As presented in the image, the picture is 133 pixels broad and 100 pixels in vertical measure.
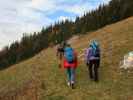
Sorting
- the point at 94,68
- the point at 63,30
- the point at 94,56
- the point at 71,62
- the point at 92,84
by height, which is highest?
the point at 63,30

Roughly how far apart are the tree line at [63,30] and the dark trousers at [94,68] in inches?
2499

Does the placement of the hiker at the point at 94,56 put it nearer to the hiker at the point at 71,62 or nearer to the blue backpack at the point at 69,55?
the hiker at the point at 71,62

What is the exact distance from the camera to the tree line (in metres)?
99.3

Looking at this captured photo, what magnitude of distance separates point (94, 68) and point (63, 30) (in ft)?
403

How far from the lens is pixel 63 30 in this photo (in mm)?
150500

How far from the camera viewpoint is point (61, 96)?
85.8ft

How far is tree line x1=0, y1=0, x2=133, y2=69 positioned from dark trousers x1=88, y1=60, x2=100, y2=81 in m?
63.5

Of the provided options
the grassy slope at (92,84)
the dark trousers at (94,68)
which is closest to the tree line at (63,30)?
the grassy slope at (92,84)

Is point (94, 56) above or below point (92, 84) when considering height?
above

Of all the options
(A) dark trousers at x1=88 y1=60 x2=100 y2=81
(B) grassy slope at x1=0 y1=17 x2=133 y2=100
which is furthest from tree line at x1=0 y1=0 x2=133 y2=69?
(A) dark trousers at x1=88 y1=60 x2=100 y2=81

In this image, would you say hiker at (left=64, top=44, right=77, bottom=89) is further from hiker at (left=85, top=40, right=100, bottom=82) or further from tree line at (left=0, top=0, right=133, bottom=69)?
tree line at (left=0, top=0, right=133, bottom=69)

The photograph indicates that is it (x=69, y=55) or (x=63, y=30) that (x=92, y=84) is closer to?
(x=69, y=55)

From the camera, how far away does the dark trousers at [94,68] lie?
27.6m

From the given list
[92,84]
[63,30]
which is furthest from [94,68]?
[63,30]
